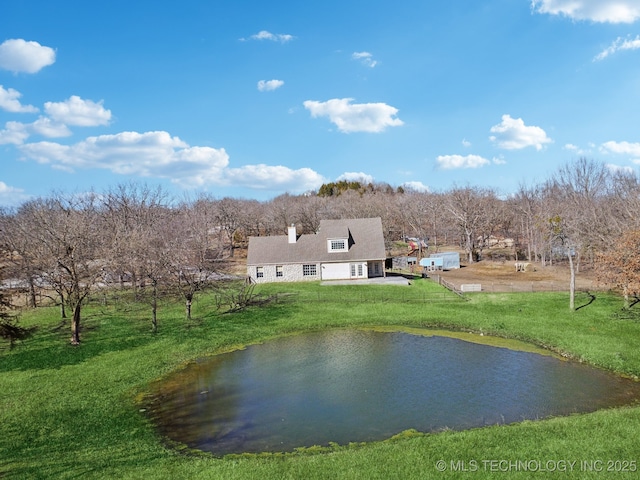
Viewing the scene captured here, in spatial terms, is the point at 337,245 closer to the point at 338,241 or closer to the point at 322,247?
the point at 338,241

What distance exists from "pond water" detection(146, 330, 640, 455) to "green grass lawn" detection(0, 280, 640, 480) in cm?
120

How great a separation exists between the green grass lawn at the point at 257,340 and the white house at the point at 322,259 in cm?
1070

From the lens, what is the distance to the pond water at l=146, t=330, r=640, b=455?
1719 centimetres

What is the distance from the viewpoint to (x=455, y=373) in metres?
22.8

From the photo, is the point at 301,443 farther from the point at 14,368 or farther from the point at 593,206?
the point at 593,206

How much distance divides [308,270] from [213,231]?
5290cm

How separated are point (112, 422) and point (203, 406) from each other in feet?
12.9

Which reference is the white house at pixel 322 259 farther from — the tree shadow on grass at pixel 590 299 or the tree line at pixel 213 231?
the tree shadow on grass at pixel 590 299

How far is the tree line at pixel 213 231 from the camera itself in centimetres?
2945

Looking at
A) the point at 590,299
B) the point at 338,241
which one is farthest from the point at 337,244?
the point at 590,299

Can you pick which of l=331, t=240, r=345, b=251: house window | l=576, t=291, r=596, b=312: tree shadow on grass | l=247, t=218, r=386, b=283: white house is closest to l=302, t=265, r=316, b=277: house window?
l=247, t=218, r=386, b=283: white house

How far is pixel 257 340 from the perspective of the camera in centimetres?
3048

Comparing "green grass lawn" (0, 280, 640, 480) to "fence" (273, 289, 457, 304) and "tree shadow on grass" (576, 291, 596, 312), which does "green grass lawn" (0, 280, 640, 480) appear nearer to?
"fence" (273, 289, 457, 304)

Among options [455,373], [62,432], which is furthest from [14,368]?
[455,373]
